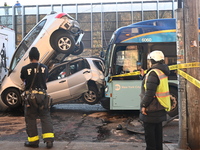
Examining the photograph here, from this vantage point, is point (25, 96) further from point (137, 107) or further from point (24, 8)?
point (24, 8)

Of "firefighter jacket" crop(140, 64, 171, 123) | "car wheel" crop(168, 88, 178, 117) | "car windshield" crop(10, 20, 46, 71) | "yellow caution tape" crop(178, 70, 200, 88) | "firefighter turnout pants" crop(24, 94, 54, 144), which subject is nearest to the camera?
"firefighter jacket" crop(140, 64, 171, 123)

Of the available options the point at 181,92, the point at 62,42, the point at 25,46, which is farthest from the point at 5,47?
the point at 181,92

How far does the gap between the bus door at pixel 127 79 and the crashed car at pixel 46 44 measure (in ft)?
6.08

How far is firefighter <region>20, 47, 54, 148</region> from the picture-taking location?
438 centimetres

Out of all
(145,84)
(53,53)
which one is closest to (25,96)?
(145,84)

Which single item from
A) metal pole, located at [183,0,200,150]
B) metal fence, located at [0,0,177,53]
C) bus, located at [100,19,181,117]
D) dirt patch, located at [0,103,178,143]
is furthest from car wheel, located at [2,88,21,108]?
metal fence, located at [0,0,177,53]

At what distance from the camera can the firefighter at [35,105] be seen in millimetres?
4383

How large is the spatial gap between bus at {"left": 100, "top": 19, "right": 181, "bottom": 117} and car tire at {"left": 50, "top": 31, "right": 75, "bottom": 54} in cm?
158

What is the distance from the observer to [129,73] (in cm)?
768

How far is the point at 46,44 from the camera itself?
8.61 metres

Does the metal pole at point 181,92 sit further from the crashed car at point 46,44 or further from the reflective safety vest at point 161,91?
A: the crashed car at point 46,44

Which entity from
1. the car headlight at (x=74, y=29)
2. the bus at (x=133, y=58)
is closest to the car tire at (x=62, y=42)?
the car headlight at (x=74, y=29)

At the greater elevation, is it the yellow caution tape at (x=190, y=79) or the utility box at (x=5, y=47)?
the utility box at (x=5, y=47)

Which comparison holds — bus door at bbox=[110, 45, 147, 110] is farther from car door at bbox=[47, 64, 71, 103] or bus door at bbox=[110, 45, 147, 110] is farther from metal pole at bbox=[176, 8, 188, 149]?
metal pole at bbox=[176, 8, 188, 149]
